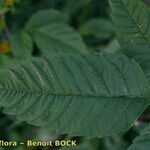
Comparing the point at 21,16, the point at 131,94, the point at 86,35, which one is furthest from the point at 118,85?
the point at 21,16

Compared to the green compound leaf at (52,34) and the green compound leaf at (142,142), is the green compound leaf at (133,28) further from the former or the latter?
the green compound leaf at (52,34)

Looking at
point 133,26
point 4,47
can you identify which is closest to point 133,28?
point 133,26

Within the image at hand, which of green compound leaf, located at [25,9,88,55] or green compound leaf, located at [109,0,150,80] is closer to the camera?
green compound leaf, located at [109,0,150,80]

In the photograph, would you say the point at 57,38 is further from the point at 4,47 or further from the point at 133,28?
the point at 133,28

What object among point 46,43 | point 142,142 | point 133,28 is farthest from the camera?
point 46,43

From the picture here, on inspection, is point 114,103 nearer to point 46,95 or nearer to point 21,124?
point 46,95

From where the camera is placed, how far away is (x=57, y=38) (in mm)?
2041

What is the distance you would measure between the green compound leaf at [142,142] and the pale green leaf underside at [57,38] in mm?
1155

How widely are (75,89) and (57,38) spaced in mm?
1170

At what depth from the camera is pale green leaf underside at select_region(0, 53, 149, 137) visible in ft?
2.88

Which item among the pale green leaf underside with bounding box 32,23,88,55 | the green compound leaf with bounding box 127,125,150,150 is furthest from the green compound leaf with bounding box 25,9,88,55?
the green compound leaf with bounding box 127,125,150,150

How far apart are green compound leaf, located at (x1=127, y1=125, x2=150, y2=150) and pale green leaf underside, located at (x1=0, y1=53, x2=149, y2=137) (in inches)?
1.6

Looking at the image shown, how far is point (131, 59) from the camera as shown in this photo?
90 cm

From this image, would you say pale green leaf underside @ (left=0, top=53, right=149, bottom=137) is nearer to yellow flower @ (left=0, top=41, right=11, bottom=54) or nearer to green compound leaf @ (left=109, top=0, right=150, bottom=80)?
green compound leaf @ (left=109, top=0, right=150, bottom=80)
